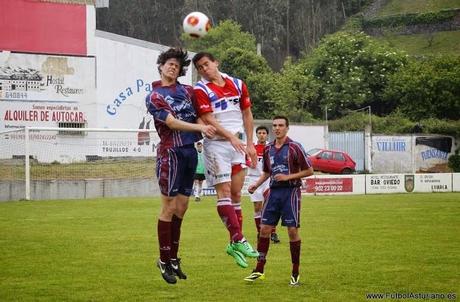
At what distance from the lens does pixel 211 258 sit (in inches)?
621

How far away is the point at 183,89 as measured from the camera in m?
11.7

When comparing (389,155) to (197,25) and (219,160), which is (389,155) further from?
(197,25)

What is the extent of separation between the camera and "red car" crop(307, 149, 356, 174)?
53250 millimetres

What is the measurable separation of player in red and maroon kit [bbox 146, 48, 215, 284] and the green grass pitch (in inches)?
29.4

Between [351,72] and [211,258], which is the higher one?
[351,72]

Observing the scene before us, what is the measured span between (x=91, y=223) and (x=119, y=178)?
610 inches

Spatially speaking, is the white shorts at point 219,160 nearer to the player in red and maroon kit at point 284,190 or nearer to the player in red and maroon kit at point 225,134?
the player in red and maroon kit at point 225,134

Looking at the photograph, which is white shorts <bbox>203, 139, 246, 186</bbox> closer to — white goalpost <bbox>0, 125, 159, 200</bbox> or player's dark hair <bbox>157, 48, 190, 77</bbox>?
player's dark hair <bbox>157, 48, 190, 77</bbox>

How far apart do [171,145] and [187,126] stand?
557mm

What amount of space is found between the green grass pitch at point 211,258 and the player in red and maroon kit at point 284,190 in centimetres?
57

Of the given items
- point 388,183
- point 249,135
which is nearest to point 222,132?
point 249,135

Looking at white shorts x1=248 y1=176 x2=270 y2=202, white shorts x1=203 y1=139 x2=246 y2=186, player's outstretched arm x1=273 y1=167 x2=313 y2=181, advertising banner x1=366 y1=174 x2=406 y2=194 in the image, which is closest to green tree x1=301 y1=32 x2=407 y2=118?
advertising banner x1=366 y1=174 x2=406 y2=194

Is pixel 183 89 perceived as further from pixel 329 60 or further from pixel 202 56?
pixel 329 60

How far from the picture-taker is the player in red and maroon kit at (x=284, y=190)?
1302cm
